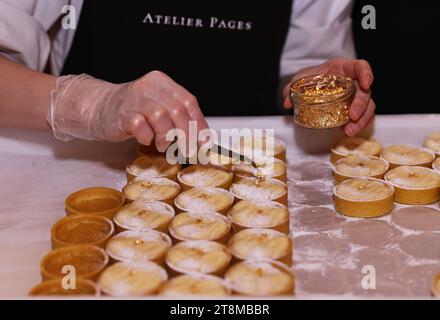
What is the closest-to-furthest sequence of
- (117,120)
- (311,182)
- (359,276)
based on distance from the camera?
(359,276), (117,120), (311,182)

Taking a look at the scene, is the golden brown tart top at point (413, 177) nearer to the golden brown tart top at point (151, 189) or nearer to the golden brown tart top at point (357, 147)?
the golden brown tart top at point (357, 147)

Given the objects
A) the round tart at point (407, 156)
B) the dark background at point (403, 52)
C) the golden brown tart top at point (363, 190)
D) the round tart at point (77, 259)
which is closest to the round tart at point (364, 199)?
the golden brown tart top at point (363, 190)

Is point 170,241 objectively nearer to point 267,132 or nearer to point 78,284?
point 78,284

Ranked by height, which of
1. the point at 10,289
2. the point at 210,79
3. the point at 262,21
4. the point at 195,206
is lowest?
the point at 10,289

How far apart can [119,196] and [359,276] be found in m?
0.75

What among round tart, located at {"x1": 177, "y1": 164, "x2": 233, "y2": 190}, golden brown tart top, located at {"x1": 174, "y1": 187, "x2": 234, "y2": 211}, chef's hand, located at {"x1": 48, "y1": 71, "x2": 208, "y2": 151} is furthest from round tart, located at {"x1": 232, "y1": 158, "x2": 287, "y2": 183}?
chef's hand, located at {"x1": 48, "y1": 71, "x2": 208, "y2": 151}

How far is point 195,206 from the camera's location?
76.9 inches

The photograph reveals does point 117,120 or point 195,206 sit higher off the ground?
point 117,120

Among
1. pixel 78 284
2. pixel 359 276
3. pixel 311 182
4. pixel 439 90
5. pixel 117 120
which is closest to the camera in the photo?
pixel 78 284

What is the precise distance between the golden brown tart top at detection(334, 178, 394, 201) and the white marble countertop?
0.06 metres

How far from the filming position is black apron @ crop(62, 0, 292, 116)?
2.44 metres

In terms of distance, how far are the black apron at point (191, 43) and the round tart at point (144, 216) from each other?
28.9 inches

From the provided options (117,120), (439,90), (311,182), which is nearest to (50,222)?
(117,120)

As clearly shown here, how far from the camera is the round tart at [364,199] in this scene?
1967mm
